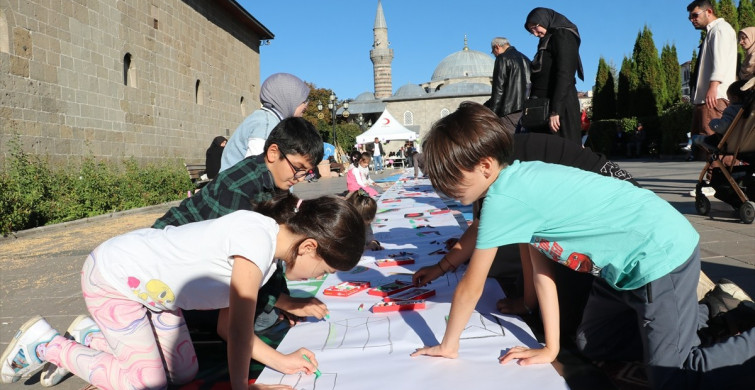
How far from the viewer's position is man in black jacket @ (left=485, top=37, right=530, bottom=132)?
479 cm

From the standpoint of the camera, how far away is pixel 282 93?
3.33 metres

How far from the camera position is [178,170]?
13.1 metres

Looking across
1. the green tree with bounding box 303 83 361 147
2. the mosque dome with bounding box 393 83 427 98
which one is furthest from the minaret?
the green tree with bounding box 303 83 361 147

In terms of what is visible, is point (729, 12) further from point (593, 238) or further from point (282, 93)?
point (593, 238)

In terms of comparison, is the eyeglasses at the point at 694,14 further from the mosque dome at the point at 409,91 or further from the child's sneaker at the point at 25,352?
the mosque dome at the point at 409,91

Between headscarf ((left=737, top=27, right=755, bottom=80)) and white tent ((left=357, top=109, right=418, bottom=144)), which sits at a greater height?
headscarf ((left=737, top=27, right=755, bottom=80))

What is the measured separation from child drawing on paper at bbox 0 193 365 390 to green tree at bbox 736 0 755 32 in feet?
62.9

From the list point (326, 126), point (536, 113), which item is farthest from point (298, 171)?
point (326, 126)

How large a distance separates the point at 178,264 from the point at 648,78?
24.8 meters

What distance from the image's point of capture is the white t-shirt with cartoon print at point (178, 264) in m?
1.82

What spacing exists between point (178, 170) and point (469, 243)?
38.2ft

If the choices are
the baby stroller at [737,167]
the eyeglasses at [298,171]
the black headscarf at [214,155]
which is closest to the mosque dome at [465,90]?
the black headscarf at [214,155]

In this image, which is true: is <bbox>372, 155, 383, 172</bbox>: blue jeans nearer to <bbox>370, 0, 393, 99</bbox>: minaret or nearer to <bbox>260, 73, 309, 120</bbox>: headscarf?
<bbox>260, 73, 309, 120</bbox>: headscarf

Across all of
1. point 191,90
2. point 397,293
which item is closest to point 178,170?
point 191,90
